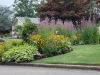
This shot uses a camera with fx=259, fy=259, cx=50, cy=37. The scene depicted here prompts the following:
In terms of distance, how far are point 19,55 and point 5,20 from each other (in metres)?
46.9

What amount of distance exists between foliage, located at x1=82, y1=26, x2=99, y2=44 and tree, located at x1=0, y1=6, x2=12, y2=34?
38.7 meters

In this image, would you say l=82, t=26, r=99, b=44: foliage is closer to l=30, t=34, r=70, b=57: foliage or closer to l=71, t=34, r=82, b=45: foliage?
l=71, t=34, r=82, b=45: foliage

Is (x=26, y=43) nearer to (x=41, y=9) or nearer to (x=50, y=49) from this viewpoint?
(x=50, y=49)

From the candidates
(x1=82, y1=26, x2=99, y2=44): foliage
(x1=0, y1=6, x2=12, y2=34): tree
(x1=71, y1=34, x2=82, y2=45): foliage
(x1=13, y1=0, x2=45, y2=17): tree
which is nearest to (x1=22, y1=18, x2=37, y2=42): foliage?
(x1=71, y1=34, x2=82, y2=45): foliage

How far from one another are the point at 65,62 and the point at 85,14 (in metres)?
22.2

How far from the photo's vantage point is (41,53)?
13.0 meters

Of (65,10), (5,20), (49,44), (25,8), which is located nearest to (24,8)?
→ (25,8)

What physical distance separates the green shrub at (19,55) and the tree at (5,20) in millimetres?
44121

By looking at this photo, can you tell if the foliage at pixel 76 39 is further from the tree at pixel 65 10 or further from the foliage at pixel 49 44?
the tree at pixel 65 10

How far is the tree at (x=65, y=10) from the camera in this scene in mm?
31047

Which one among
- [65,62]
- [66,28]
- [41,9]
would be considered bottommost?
[65,62]

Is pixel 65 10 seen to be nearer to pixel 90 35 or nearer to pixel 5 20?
pixel 90 35

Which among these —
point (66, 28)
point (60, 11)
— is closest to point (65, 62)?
point (66, 28)

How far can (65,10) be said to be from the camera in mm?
31906
